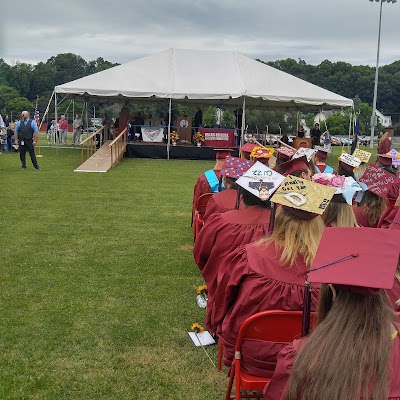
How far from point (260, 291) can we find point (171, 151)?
18507mm

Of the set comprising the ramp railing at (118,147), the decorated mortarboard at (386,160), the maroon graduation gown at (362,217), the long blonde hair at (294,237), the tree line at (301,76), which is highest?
the tree line at (301,76)

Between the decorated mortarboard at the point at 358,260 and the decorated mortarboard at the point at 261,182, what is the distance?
5.96ft

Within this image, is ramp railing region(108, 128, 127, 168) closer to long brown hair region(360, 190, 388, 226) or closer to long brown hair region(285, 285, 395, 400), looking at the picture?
long brown hair region(360, 190, 388, 226)

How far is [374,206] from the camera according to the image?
4.50 metres

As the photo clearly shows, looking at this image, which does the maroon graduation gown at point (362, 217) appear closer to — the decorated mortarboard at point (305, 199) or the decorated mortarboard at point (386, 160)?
the decorated mortarboard at point (305, 199)

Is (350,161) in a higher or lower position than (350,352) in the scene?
higher

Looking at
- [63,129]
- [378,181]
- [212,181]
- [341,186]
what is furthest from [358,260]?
[63,129]

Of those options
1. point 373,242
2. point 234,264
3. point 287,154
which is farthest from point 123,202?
point 373,242

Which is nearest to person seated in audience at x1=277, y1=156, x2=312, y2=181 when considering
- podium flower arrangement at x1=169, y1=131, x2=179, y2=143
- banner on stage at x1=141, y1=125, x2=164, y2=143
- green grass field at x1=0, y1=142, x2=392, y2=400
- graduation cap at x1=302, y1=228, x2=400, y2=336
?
green grass field at x1=0, y1=142, x2=392, y2=400

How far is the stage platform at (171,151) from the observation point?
20.8m

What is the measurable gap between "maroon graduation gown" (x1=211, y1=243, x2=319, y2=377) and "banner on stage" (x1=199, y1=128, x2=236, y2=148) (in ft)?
61.9

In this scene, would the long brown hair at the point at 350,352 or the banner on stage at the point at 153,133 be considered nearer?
the long brown hair at the point at 350,352

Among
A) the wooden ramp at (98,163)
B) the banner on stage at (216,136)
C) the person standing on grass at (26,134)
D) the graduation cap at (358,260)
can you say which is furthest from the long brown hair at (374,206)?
the banner on stage at (216,136)

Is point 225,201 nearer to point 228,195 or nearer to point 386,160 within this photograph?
point 228,195
